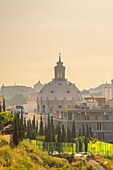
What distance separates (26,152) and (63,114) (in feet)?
109

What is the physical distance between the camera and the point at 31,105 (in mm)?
124688

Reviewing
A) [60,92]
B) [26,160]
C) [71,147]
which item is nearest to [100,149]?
[71,147]

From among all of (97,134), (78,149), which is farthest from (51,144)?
(97,134)

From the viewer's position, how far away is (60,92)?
284ft

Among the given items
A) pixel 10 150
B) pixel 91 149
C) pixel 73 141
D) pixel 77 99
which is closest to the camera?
pixel 10 150

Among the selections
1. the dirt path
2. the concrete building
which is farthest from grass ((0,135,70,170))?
the concrete building

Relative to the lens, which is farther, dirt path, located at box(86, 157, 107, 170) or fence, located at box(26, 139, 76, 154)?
fence, located at box(26, 139, 76, 154)

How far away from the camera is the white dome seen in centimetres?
8638

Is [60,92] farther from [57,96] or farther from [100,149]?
[100,149]

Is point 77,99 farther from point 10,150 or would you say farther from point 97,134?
point 10,150

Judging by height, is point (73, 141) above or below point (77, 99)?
below

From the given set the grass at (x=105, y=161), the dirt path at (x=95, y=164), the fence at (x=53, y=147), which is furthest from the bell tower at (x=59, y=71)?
the dirt path at (x=95, y=164)

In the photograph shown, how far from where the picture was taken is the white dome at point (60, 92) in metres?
86.4

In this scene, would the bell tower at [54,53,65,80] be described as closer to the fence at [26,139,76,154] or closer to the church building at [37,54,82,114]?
the church building at [37,54,82,114]
